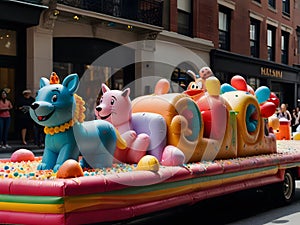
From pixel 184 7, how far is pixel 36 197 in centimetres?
2022

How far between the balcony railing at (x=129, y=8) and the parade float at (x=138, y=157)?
35.0 feet

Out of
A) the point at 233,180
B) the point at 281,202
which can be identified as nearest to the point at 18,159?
the point at 233,180

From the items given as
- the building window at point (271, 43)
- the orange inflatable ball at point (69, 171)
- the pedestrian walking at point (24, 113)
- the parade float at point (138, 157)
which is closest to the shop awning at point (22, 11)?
the pedestrian walking at point (24, 113)

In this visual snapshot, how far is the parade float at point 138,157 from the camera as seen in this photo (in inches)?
196

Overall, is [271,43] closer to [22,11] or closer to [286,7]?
[286,7]

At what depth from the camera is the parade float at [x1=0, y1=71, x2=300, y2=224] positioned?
498cm

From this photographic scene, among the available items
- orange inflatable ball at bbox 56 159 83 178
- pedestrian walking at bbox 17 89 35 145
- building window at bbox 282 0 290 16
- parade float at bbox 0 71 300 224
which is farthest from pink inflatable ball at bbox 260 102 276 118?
building window at bbox 282 0 290 16

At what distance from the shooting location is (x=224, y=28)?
91.2 ft

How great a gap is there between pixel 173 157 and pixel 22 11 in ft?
38.9

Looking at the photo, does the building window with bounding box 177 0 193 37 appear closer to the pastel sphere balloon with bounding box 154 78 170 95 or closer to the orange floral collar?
the pastel sphere balloon with bounding box 154 78 170 95

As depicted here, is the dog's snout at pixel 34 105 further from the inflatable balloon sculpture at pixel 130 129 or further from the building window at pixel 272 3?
the building window at pixel 272 3

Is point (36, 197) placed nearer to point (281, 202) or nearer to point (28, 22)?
point (281, 202)

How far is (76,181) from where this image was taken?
487 cm

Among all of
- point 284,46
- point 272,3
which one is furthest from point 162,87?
point 284,46
